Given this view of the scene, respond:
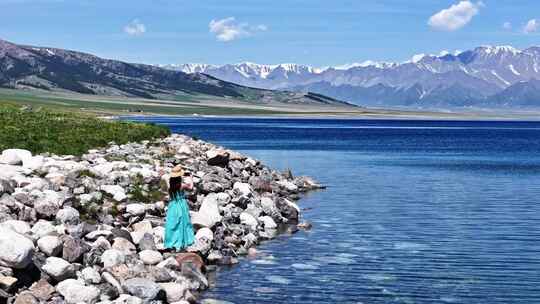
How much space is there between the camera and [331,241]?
31.0 m

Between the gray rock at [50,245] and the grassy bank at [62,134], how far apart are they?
17276 millimetres

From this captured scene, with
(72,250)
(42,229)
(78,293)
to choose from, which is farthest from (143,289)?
(42,229)

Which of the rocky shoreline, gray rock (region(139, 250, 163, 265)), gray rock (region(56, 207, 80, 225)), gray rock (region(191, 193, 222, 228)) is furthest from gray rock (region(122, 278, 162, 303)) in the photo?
gray rock (region(191, 193, 222, 228))

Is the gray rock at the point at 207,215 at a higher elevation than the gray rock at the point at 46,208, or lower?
lower

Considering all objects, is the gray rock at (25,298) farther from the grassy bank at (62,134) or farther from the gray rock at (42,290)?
the grassy bank at (62,134)

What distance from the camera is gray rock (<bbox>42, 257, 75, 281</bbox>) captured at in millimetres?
19328

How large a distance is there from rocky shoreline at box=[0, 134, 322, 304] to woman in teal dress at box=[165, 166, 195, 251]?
346mm

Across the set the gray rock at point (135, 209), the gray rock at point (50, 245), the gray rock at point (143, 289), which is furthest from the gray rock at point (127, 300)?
the gray rock at point (135, 209)

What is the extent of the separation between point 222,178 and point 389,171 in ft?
100

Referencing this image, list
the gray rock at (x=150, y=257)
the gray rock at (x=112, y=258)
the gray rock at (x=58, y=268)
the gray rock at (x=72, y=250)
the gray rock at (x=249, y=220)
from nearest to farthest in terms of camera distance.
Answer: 1. the gray rock at (x=58, y=268)
2. the gray rock at (x=72, y=250)
3. the gray rock at (x=112, y=258)
4. the gray rock at (x=150, y=257)
5. the gray rock at (x=249, y=220)

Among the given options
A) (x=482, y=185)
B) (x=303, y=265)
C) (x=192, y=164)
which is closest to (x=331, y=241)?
(x=303, y=265)

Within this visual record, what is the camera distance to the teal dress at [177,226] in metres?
24.4

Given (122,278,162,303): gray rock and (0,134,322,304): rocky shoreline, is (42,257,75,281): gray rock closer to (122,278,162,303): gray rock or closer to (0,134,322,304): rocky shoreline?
(0,134,322,304): rocky shoreline

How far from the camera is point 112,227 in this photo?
83.1 feet
